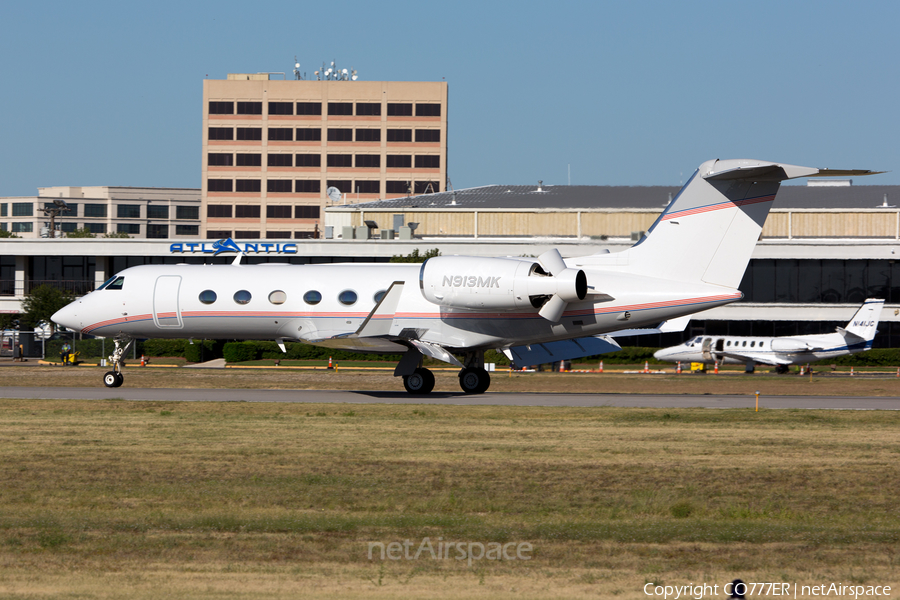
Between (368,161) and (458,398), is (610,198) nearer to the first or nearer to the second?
(368,161)

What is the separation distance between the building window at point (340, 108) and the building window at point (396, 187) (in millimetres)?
9796

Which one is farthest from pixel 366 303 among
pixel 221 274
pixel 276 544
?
pixel 276 544

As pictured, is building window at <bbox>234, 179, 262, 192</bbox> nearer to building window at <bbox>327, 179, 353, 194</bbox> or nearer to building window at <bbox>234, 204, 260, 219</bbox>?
building window at <bbox>234, 204, 260, 219</bbox>

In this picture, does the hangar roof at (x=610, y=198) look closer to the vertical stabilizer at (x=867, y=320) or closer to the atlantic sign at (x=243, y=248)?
the atlantic sign at (x=243, y=248)

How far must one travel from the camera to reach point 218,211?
112875 millimetres

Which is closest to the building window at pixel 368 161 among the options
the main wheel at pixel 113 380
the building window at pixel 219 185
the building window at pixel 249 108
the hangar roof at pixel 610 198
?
the building window at pixel 249 108

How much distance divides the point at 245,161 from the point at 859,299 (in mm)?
74107

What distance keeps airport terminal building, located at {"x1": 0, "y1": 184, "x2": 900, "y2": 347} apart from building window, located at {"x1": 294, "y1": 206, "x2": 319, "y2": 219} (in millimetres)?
35108

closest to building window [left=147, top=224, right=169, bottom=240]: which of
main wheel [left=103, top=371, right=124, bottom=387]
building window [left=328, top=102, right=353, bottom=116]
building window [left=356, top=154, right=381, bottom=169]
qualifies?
building window [left=328, top=102, right=353, bottom=116]

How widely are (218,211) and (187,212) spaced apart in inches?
2238

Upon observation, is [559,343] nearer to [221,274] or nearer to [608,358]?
[221,274]

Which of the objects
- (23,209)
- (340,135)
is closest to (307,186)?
(340,135)

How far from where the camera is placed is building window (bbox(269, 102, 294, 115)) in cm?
11350

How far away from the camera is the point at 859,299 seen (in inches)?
2427
